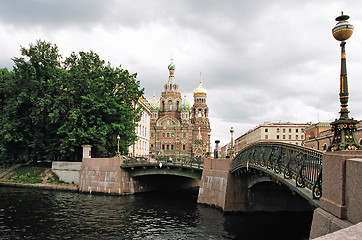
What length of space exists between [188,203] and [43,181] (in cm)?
1897

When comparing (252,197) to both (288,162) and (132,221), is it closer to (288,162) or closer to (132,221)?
(132,221)

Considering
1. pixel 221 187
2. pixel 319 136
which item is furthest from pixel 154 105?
pixel 221 187

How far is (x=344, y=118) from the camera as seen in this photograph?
860 centimetres

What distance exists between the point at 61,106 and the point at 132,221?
22.0 m

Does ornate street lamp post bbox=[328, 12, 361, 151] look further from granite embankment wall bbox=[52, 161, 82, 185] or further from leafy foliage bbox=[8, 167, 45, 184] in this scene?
leafy foliage bbox=[8, 167, 45, 184]

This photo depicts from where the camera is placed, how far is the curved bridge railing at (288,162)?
1018cm

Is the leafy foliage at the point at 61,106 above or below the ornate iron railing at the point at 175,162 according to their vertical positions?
above

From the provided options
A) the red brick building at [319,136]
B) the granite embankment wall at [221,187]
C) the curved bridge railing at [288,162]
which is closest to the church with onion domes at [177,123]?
the red brick building at [319,136]

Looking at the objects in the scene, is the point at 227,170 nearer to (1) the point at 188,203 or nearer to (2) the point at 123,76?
(1) the point at 188,203

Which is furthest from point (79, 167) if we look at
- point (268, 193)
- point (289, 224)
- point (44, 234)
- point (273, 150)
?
point (273, 150)

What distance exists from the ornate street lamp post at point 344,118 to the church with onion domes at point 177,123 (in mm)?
105198

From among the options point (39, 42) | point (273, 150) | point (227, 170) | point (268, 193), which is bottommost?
point (268, 193)

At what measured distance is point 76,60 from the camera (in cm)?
4388

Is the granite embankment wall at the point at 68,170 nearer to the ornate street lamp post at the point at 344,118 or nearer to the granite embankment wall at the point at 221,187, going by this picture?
the granite embankment wall at the point at 221,187
